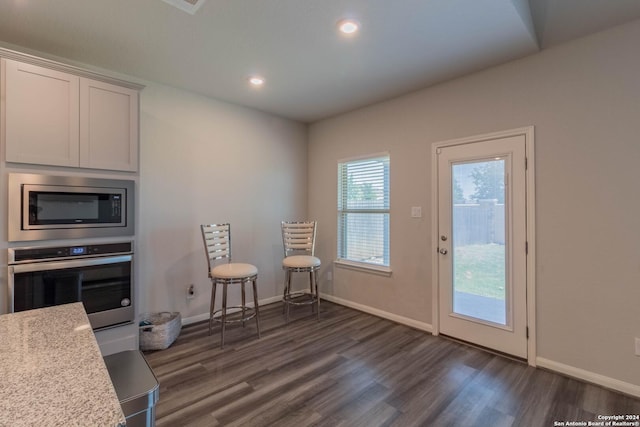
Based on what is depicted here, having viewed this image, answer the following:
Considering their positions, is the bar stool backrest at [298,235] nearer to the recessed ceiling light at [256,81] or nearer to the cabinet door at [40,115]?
the recessed ceiling light at [256,81]

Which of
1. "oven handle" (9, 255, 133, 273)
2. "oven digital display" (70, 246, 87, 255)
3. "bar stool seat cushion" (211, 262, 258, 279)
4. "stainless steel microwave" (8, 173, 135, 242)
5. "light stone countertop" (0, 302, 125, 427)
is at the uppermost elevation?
"stainless steel microwave" (8, 173, 135, 242)

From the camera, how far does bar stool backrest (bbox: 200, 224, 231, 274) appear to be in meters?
3.30

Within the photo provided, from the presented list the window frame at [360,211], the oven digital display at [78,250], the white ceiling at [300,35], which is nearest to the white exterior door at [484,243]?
the window frame at [360,211]

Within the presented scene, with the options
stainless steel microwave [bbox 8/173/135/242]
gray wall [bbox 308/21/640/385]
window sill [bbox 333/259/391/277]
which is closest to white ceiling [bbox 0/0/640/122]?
gray wall [bbox 308/21/640/385]

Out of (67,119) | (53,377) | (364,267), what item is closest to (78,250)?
(67,119)

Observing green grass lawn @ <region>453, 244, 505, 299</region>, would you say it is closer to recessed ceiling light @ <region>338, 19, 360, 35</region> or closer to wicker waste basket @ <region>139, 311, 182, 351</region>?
recessed ceiling light @ <region>338, 19, 360, 35</region>

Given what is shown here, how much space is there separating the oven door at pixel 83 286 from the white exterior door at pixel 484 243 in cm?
298

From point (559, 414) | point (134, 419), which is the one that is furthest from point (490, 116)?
point (134, 419)

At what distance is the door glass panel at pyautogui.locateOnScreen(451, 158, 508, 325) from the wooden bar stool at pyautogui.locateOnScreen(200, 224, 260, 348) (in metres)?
2.12

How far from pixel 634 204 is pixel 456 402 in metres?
1.91

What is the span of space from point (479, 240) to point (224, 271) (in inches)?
100

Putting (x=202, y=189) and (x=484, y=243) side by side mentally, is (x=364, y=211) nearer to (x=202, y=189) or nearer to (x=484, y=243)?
(x=484, y=243)

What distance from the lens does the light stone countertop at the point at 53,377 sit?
0.59 meters

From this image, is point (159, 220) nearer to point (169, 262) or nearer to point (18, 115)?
point (169, 262)
